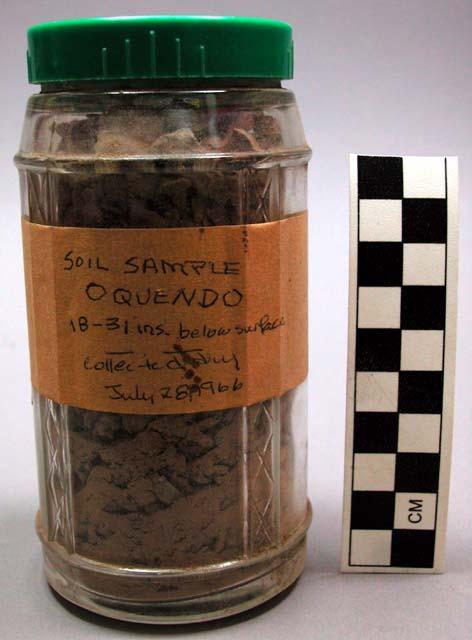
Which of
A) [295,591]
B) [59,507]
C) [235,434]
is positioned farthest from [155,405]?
[295,591]

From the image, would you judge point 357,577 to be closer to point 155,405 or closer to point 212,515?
point 212,515

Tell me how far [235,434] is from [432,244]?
13.0 inches

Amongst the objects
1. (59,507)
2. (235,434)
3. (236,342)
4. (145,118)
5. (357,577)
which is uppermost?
(145,118)

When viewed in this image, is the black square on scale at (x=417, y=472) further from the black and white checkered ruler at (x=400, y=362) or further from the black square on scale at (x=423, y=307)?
the black square on scale at (x=423, y=307)

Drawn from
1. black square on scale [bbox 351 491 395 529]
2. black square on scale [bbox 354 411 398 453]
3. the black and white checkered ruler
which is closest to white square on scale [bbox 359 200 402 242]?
the black and white checkered ruler

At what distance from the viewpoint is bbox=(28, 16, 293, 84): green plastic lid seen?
38.9 inches

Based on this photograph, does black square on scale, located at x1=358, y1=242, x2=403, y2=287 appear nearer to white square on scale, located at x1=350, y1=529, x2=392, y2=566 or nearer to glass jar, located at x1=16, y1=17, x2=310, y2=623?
glass jar, located at x1=16, y1=17, x2=310, y2=623

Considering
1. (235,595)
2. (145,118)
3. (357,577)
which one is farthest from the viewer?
(357,577)

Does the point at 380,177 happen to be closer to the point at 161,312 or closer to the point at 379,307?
the point at 379,307

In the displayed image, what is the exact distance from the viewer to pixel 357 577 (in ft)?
4.07

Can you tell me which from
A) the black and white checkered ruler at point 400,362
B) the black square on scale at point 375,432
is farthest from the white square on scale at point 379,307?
the black square on scale at point 375,432

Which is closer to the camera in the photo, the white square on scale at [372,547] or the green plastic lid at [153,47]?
the green plastic lid at [153,47]

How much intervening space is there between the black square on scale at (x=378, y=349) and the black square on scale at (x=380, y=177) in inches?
6.4

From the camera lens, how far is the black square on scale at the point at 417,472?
124cm
